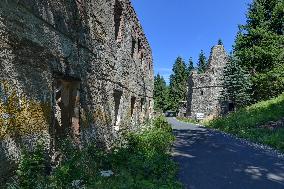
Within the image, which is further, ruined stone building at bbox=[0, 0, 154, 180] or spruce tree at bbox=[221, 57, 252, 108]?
spruce tree at bbox=[221, 57, 252, 108]

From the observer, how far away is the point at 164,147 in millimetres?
10734

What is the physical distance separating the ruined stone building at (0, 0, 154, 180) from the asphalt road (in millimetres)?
2245

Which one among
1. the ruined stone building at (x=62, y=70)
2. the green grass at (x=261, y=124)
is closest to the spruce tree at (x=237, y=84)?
the green grass at (x=261, y=124)

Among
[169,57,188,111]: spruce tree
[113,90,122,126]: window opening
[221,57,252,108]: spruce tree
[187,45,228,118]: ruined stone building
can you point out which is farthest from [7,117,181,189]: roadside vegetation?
[169,57,188,111]: spruce tree

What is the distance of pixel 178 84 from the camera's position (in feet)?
203

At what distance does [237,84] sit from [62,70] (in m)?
26.7

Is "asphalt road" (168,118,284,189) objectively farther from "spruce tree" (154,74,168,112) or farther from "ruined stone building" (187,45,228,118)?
"spruce tree" (154,74,168,112)

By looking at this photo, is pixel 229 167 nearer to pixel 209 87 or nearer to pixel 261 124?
pixel 261 124

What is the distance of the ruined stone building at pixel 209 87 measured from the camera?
42.8 metres

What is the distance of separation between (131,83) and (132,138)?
3.43 m

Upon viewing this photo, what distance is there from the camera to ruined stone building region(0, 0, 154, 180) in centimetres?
439

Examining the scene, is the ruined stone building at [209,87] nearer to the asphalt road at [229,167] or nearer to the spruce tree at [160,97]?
the spruce tree at [160,97]

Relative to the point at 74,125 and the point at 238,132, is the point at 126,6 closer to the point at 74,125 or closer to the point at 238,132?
the point at 74,125

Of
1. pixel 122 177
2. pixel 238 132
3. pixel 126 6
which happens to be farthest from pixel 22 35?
pixel 238 132
